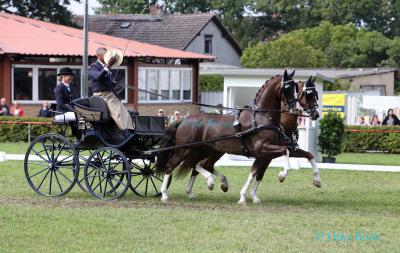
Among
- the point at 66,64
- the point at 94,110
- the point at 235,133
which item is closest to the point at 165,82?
the point at 66,64

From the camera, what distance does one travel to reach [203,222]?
38.9ft

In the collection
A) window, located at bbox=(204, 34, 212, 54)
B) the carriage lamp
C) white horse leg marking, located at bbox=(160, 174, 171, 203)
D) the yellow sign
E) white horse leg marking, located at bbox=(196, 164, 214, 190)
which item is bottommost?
white horse leg marking, located at bbox=(160, 174, 171, 203)

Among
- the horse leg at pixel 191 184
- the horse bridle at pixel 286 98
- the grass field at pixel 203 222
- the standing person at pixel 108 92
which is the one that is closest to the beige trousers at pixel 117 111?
the standing person at pixel 108 92

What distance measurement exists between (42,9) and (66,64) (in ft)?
47.2

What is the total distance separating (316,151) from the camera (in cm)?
2552

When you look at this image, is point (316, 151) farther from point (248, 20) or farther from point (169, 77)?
point (248, 20)

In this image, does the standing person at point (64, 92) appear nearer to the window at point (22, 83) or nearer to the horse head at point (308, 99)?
the horse head at point (308, 99)

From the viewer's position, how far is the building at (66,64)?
3878 cm

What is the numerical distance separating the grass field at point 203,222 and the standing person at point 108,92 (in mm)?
1200

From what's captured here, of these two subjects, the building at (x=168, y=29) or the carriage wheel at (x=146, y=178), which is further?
the building at (x=168, y=29)

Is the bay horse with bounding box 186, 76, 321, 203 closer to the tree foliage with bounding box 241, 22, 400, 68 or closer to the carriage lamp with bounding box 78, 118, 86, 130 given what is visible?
the carriage lamp with bounding box 78, 118, 86, 130

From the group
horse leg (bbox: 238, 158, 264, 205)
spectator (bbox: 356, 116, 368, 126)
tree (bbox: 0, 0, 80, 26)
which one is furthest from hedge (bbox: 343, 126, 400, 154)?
tree (bbox: 0, 0, 80, 26)

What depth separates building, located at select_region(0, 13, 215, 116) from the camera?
3878 cm

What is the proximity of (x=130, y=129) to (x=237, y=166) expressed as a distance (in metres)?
7.85
